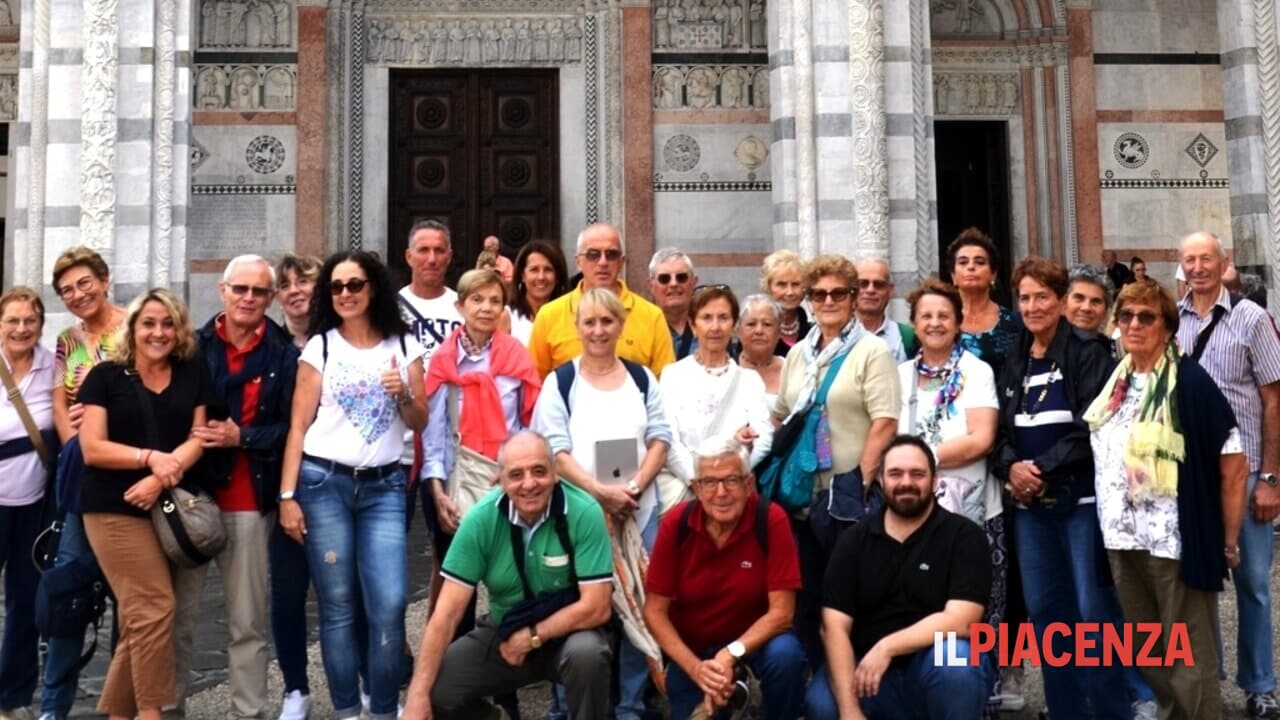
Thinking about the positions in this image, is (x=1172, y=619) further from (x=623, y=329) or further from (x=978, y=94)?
(x=978, y=94)

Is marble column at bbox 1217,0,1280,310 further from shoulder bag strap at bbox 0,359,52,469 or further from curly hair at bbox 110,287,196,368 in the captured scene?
shoulder bag strap at bbox 0,359,52,469

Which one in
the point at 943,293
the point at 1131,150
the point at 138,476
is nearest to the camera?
the point at 138,476

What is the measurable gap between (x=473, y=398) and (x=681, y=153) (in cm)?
991

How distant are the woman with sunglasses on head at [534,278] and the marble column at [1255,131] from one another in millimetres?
8757

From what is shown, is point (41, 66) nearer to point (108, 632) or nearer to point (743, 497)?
point (108, 632)

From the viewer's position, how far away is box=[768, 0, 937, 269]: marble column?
42.6ft

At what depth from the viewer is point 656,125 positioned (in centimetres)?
1614

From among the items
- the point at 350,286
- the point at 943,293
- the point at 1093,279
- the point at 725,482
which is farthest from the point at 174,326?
the point at 1093,279

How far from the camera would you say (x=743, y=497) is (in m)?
5.84

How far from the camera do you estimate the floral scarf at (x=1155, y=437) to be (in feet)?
19.0

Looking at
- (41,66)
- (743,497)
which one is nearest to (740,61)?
(41,66)

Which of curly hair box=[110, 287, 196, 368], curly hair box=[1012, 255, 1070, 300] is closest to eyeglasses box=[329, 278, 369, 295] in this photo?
curly hair box=[110, 287, 196, 368]

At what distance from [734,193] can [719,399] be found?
9.76 metres

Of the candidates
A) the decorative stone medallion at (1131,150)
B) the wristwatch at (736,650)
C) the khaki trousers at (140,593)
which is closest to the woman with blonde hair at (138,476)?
the khaki trousers at (140,593)
